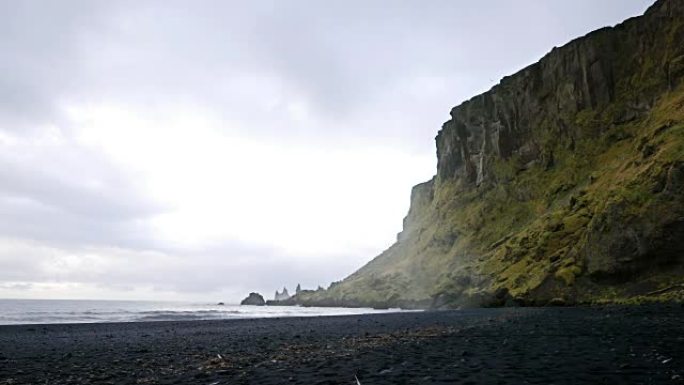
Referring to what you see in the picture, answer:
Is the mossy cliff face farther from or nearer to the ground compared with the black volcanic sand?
farther from the ground

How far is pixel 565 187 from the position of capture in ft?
347

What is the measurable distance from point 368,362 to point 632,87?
10725cm

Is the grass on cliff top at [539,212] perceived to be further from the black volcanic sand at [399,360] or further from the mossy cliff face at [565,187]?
the black volcanic sand at [399,360]

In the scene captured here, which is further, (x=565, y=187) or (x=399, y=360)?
(x=565, y=187)

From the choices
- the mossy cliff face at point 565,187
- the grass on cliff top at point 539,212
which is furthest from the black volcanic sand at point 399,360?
the grass on cliff top at point 539,212

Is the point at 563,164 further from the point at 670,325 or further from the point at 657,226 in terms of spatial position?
the point at 670,325

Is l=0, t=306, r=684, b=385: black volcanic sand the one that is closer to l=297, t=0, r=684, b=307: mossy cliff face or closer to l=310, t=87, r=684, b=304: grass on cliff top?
l=297, t=0, r=684, b=307: mossy cliff face

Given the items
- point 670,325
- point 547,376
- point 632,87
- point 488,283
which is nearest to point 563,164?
point 632,87

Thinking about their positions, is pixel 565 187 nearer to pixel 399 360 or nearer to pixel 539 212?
pixel 539 212

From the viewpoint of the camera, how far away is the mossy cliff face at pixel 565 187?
218 ft

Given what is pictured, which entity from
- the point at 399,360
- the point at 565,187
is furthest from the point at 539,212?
the point at 399,360

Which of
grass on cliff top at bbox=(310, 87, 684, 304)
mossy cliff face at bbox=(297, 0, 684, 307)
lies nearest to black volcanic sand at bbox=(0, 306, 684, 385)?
mossy cliff face at bbox=(297, 0, 684, 307)

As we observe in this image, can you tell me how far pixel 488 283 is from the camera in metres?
94.1

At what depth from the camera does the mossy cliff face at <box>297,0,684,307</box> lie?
6644cm
